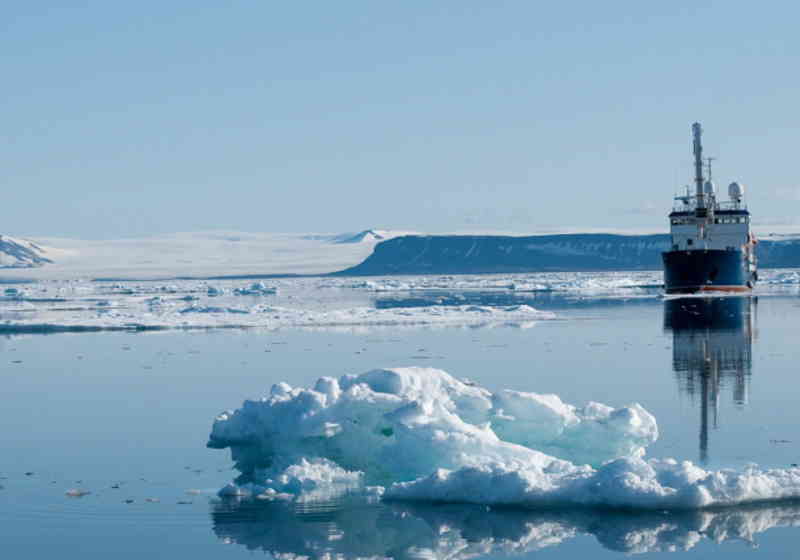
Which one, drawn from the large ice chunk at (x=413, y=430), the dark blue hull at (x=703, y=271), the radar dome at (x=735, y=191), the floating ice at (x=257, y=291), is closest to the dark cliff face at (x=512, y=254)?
the floating ice at (x=257, y=291)

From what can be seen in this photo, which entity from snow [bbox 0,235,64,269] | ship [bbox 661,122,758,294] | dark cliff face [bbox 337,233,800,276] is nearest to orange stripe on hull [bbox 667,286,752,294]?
ship [bbox 661,122,758,294]

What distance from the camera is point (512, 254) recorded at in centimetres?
12594

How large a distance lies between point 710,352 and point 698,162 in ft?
97.5

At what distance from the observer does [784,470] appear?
8531mm

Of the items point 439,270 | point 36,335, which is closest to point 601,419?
point 36,335

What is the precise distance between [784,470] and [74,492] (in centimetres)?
509

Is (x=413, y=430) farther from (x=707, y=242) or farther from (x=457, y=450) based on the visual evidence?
(x=707, y=242)

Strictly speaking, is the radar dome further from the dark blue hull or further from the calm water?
the calm water

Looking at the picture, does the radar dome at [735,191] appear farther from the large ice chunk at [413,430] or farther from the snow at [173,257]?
the snow at [173,257]

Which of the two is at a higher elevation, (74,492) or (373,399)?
(373,399)

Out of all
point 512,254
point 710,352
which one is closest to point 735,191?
point 710,352

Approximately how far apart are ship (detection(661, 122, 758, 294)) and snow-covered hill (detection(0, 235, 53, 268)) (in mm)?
98279

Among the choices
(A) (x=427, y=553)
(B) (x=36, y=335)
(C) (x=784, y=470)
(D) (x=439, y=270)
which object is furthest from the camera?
(D) (x=439, y=270)

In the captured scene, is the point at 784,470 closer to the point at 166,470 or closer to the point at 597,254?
A: the point at 166,470
